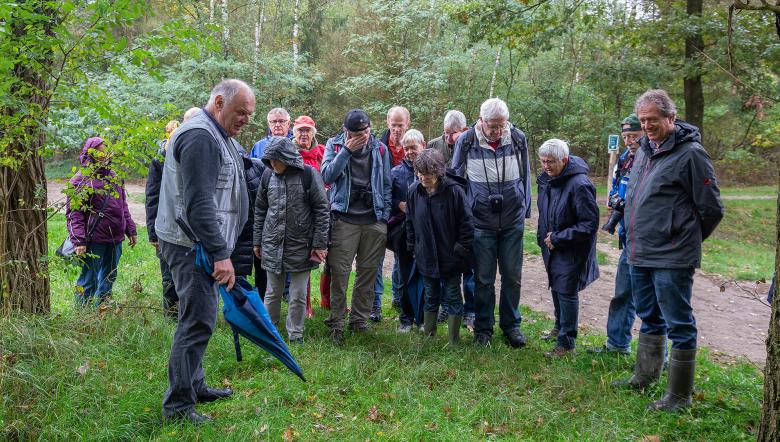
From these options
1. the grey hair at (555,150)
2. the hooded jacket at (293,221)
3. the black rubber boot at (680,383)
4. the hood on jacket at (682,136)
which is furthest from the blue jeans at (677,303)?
the hooded jacket at (293,221)

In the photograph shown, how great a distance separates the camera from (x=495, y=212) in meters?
5.19

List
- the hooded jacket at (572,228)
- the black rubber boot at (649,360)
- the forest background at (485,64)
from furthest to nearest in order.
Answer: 1. the forest background at (485,64)
2. the hooded jacket at (572,228)
3. the black rubber boot at (649,360)


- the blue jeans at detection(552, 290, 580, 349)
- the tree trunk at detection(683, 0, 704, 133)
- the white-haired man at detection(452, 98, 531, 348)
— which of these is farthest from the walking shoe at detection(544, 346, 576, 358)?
the tree trunk at detection(683, 0, 704, 133)

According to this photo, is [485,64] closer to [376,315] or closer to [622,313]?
[376,315]

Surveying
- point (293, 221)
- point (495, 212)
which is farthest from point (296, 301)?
point (495, 212)

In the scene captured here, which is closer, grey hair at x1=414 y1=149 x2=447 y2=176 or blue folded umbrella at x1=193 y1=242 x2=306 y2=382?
blue folded umbrella at x1=193 y1=242 x2=306 y2=382

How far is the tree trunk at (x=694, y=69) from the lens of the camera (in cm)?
1204

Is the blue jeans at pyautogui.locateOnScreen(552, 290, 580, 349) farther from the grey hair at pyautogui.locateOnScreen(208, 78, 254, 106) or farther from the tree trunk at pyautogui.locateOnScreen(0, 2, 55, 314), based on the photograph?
the tree trunk at pyautogui.locateOnScreen(0, 2, 55, 314)

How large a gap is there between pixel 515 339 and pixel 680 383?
5.43 ft

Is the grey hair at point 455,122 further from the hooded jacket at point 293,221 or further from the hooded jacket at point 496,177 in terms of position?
the hooded jacket at point 293,221

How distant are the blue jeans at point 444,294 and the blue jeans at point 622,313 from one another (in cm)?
143

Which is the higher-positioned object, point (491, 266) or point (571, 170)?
point (571, 170)

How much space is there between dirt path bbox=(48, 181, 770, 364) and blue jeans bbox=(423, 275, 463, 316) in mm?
2255

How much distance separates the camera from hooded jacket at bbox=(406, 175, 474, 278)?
505 cm
